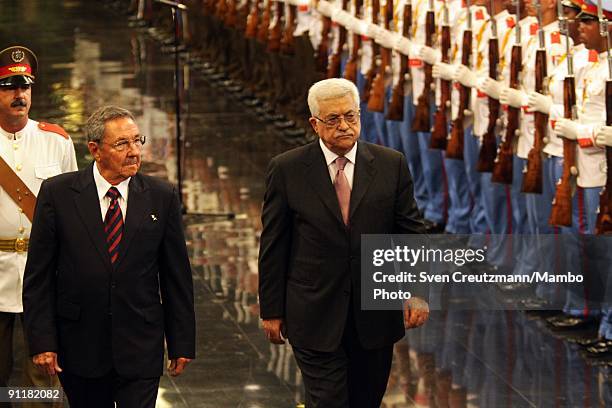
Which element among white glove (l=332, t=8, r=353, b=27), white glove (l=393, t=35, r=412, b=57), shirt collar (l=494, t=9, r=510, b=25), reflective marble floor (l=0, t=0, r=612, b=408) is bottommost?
reflective marble floor (l=0, t=0, r=612, b=408)

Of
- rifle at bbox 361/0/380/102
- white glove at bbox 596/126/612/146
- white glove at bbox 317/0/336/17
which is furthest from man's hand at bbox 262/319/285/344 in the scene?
white glove at bbox 317/0/336/17

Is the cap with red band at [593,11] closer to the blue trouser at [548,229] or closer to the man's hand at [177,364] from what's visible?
the blue trouser at [548,229]

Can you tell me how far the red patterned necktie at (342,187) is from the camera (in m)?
6.00

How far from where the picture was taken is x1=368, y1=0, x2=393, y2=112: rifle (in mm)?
12141

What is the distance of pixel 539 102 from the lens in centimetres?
944

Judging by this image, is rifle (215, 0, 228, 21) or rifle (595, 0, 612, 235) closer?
rifle (595, 0, 612, 235)

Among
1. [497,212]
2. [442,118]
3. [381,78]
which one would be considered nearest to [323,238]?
[497,212]

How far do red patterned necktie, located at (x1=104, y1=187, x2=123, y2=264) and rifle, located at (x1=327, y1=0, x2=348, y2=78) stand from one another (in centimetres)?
767

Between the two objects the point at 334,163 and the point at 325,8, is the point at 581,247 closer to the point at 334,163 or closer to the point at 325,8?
the point at 334,163

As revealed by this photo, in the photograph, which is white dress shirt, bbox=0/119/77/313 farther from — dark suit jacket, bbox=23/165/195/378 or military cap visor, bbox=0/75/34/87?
dark suit jacket, bbox=23/165/195/378

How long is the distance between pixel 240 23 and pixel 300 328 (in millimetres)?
11651

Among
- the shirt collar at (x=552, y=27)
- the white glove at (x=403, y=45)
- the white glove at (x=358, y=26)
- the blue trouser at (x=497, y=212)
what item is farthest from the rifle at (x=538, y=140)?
the white glove at (x=358, y=26)

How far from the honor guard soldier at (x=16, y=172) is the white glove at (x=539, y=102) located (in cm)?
364

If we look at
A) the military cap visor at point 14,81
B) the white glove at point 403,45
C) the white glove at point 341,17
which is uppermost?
the white glove at point 341,17
